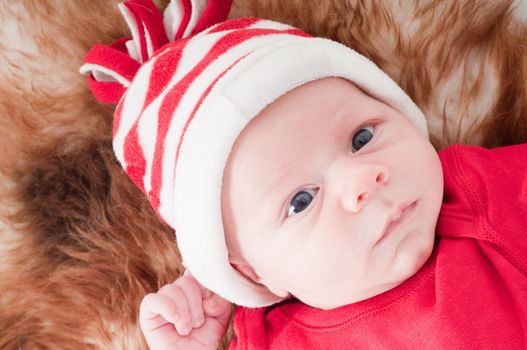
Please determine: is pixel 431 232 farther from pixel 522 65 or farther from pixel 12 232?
pixel 12 232

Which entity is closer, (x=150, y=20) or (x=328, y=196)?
(x=328, y=196)

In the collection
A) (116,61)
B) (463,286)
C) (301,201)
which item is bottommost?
(463,286)

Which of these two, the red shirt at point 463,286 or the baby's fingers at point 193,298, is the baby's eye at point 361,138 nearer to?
the red shirt at point 463,286

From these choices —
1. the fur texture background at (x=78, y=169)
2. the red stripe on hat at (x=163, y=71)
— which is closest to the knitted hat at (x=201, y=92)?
the red stripe on hat at (x=163, y=71)

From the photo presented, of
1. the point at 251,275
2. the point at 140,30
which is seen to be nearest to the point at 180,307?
the point at 251,275

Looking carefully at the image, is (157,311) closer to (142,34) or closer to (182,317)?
(182,317)

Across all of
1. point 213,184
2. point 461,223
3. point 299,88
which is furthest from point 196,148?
point 461,223

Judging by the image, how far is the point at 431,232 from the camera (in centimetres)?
92

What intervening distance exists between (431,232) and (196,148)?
0.33m

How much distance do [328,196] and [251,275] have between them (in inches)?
8.0

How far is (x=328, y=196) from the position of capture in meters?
0.88

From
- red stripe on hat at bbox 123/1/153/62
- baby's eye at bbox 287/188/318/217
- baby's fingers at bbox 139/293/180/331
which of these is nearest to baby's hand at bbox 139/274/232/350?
baby's fingers at bbox 139/293/180/331

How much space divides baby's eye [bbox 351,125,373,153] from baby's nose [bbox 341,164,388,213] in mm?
69

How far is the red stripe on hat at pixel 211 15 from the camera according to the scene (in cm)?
109
